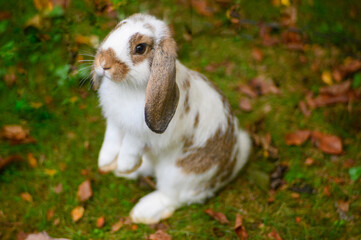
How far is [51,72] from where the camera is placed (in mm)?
4105

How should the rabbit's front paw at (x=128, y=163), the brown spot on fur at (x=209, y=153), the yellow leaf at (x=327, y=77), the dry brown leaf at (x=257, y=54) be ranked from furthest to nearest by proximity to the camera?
the dry brown leaf at (x=257, y=54) → the yellow leaf at (x=327, y=77) → the brown spot on fur at (x=209, y=153) → the rabbit's front paw at (x=128, y=163)

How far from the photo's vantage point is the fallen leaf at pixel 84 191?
3.46 metres

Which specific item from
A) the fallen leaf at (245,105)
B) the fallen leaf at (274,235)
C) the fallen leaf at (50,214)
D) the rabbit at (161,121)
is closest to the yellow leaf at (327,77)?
the fallen leaf at (245,105)

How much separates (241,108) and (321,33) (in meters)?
1.68

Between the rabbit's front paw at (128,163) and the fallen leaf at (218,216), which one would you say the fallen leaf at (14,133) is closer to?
the rabbit's front paw at (128,163)

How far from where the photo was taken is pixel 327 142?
13.2 ft

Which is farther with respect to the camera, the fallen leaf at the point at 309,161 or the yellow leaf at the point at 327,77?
the yellow leaf at the point at 327,77

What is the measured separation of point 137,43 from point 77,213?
1.85 meters

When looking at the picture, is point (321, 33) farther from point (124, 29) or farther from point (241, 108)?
point (124, 29)

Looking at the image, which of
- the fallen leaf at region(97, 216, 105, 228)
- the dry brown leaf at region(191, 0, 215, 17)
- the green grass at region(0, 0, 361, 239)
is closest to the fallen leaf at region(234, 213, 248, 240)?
the green grass at region(0, 0, 361, 239)

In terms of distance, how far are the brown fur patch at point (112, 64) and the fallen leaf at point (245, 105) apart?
2.18 metres

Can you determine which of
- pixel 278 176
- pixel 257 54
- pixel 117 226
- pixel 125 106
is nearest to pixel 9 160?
pixel 117 226

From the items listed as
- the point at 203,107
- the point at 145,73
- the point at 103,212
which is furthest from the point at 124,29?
the point at 103,212

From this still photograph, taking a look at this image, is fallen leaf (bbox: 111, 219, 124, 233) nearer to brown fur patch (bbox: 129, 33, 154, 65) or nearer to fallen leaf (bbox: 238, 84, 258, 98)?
brown fur patch (bbox: 129, 33, 154, 65)
